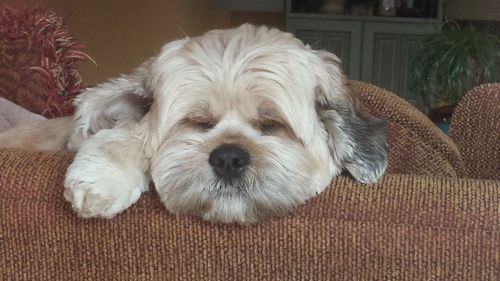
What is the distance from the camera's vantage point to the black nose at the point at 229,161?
3.80ft

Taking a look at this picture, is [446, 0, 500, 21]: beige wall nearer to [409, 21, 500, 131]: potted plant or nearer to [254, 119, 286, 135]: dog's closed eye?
[409, 21, 500, 131]: potted plant

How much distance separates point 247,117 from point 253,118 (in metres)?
0.01

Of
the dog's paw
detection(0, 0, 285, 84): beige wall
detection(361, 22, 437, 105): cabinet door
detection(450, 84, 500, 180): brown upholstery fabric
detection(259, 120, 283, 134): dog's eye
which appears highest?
detection(259, 120, 283, 134): dog's eye

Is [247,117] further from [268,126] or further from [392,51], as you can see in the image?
[392,51]

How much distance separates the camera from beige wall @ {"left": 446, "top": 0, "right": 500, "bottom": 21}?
448cm

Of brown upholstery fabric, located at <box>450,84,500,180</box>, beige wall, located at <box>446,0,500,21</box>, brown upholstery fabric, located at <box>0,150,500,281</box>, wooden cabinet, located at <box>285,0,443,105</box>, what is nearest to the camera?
brown upholstery fabric, located at <box>0,150,500,281</box>

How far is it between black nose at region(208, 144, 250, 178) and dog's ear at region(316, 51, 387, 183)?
19 cm

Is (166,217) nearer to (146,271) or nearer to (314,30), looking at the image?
(146,271)

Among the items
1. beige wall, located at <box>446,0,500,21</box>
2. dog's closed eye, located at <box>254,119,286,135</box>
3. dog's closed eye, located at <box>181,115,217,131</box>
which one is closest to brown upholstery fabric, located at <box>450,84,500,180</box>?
dog's closed eye, located at <box>254,119,286,135</box>

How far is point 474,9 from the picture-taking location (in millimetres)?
4742

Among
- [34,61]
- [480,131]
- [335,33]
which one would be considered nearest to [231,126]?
[480,131]

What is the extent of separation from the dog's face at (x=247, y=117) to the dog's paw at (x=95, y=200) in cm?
10

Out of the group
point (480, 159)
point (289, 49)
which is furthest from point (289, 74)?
point (480, 159)

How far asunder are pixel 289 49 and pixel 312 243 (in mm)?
434
